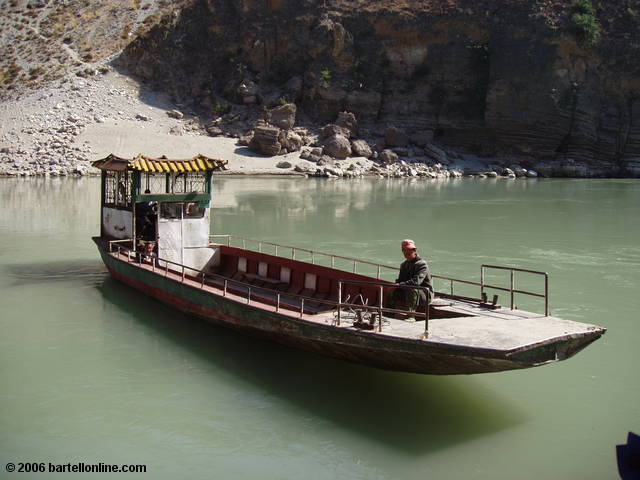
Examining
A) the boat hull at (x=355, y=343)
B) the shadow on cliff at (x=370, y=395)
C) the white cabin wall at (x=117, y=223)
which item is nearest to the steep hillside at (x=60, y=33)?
the white cabin wall at (x=117, y=223)

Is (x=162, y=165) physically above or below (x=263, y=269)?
above

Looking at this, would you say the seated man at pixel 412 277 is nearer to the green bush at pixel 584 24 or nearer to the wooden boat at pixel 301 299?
the wooden boat at pixel 301 299

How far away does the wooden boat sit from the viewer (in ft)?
23.7

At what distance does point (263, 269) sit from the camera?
1252 centimetres

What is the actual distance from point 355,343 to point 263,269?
4.98m

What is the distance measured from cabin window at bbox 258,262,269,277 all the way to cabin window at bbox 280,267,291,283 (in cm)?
47

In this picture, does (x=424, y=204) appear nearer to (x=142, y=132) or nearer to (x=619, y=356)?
(x=619, y=356)

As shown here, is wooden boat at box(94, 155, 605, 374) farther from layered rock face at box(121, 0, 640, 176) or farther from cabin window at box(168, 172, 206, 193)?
layered rock face at box(121, 0, 640, 176)

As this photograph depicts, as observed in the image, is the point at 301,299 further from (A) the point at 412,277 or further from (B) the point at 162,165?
(B) the point at 162,165

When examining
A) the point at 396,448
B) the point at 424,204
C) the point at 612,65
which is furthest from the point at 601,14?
the point at 396,448

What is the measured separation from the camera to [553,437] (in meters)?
7.32

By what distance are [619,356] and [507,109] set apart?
46318 mm

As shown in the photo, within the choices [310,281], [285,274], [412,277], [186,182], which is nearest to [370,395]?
[412,277]

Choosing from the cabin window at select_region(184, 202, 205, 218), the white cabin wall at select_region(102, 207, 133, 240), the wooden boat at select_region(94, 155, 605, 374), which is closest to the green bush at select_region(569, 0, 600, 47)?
the wooden boat at select_region(94, 155, 605, 374)
